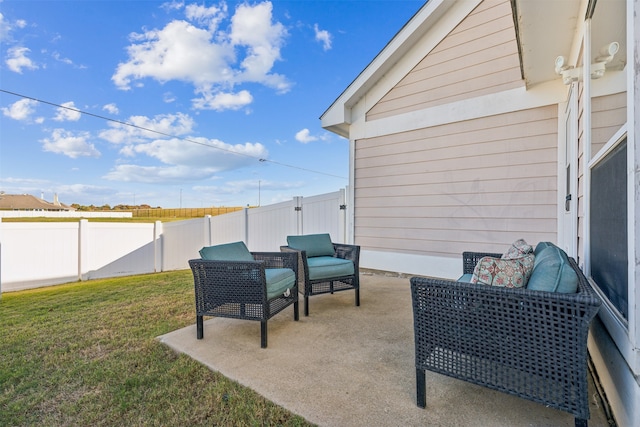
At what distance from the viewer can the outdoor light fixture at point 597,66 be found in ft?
6.07

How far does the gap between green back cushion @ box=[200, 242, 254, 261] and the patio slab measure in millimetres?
703

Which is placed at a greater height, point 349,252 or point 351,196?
point 351,196

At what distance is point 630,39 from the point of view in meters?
1.26

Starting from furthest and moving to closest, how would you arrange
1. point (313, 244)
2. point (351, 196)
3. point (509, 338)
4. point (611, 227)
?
point (351, 196) → point (313, 244) → point (611, 227) → point (509, 338)

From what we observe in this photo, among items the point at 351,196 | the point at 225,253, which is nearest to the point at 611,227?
the point at 225,253

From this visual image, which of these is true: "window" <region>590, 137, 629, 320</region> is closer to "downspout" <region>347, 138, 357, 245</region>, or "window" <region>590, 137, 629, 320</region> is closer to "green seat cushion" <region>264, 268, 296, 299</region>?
"green seat cushion" <region>264, 268, 296, 299</region>

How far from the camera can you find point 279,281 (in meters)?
2.93

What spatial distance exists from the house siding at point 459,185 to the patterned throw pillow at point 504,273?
288 centimetres

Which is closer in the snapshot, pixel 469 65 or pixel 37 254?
pixel 469 65

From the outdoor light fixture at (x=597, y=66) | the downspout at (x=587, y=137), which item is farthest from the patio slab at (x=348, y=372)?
the outdoor light fixture at (x=597, y=66)

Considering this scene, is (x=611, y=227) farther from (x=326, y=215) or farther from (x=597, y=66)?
(x=326, y=215)

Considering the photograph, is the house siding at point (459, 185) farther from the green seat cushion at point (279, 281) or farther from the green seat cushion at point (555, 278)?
the green seat cushion at point (555, 278)

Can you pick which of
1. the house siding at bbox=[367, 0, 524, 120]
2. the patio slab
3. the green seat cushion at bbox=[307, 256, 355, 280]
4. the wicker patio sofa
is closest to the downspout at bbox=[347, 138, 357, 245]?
the house siding at bbox=[367, 0, 524, 120]

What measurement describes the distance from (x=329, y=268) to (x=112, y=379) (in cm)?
218
